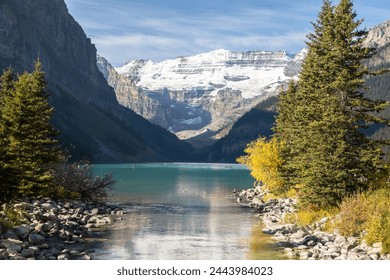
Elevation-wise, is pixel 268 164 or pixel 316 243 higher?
pixel 268 164

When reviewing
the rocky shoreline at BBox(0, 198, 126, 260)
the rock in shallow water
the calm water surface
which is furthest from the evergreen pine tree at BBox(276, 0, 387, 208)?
the rock in shallow water

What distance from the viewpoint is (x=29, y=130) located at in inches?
1757

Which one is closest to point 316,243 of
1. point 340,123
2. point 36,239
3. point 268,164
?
point 340,123

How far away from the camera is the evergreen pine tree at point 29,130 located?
44.0m

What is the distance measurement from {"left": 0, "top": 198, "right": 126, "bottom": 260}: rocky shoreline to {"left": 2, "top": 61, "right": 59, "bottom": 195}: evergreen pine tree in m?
2.07

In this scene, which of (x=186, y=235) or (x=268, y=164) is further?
(x=268, y=164)

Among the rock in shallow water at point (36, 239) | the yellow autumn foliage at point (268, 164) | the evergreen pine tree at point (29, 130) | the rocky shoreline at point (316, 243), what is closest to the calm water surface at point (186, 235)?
Result: the rocky shoreline at point (316, 243)

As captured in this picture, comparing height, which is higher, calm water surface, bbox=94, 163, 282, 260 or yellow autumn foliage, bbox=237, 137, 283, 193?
yellow autumn foliage, bbox=237, 137, 283, 193

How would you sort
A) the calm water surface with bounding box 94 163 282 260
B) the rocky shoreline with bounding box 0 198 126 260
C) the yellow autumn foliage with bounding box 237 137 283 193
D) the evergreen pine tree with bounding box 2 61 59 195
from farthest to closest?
1. the yellow autumn foliage with bounding box 237 137 283 193
2. the evergreen pine tree with bounding box 2 61 59 195
3. the calm water surface with bounding box 94 163 282 260
4. the rocky shoreline with bounding box 0 198 126 260

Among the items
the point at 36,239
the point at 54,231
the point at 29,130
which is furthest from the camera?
the point at 29,130

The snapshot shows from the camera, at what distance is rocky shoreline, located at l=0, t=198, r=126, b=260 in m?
25.8

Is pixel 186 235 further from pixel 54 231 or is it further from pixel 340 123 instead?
pixel 340 123

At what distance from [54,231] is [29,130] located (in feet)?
48.7

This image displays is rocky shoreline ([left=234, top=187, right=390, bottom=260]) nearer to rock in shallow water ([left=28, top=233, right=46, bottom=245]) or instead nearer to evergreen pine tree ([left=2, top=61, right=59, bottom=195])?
rock in shallow water ([left=28, top=233, right=46, bottom=245])
